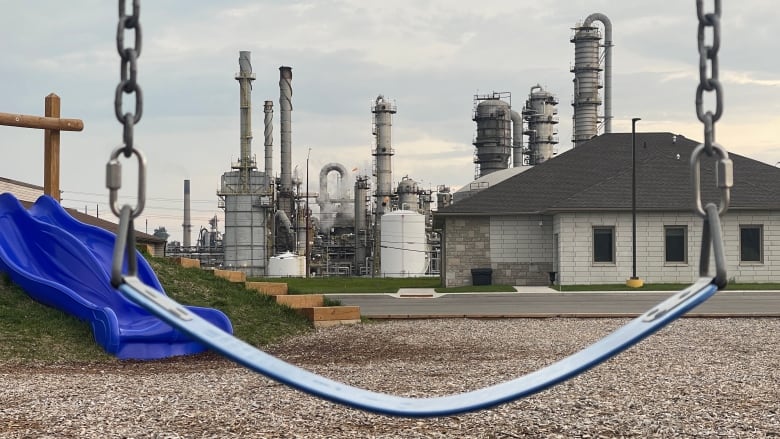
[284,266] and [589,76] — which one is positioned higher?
[589,76]

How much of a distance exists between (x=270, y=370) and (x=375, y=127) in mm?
60952

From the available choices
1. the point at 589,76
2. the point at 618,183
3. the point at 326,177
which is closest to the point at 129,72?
the point at 618,183

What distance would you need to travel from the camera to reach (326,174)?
73062mm

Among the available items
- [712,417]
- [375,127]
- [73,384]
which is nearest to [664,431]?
[712,417]

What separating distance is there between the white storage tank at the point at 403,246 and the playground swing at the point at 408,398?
1911 inches

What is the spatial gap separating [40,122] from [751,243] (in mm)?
25248

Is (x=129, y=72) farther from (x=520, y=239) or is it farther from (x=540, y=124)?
(x=540, y=124)

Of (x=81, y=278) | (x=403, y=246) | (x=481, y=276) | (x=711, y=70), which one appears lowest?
(x=481, y=276)

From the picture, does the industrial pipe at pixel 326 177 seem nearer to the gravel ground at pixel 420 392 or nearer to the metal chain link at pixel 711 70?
the gravel ground at pixel 420 392

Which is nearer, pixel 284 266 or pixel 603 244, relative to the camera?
pixel 603 244

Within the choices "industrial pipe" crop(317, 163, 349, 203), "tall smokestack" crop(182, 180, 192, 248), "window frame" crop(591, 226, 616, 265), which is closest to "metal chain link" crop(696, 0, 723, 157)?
"window frame" crop(591, 226, 616, 265)

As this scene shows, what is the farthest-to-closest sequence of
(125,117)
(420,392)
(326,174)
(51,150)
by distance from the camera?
1. (326,174)
2. (51,150)
3. (420,392)
4. (125,117)

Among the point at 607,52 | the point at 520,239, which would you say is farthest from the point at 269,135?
the point at 520,239

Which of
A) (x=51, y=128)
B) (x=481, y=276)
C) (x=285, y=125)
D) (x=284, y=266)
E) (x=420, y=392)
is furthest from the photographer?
(x=285, y=125)
